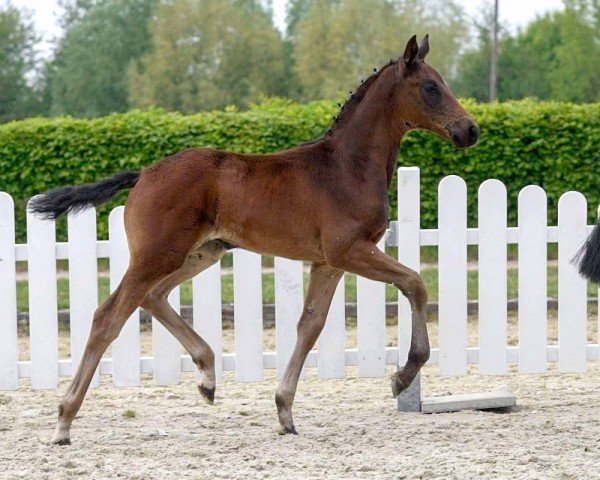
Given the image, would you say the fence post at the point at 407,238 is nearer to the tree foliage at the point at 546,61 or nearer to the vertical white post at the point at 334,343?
the vertical white post at the point at 334,343

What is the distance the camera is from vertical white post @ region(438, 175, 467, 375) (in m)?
6.07

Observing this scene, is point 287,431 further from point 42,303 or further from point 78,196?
point 42,303

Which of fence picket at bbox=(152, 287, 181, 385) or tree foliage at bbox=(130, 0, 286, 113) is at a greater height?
tree foliage at bbox=(130, 0, 286, 113)

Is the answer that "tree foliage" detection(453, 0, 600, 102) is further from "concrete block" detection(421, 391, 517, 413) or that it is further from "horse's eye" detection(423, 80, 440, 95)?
"horse's eye" detection(423, 80, 440, 95)

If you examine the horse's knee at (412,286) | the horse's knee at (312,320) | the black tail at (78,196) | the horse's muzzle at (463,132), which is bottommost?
the horse's knee at (312,320)

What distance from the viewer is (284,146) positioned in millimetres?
13156

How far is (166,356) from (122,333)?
30 cm

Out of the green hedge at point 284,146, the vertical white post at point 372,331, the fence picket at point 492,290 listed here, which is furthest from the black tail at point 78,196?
the green hedge at point 284,146

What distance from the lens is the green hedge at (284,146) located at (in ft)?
42.9

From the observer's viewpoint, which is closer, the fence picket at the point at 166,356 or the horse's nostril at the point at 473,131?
the horse's nostril at the point at 473,131

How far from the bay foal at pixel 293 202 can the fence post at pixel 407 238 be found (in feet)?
2.46

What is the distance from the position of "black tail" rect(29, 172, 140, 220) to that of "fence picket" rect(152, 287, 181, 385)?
3.42 ft

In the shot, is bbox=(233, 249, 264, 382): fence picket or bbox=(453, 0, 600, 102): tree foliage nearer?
bbox=(233, 249, 264, 382): fence picket

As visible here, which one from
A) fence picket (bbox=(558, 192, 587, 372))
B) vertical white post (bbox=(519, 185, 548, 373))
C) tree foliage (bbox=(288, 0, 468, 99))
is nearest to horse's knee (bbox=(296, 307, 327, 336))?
vertical white post (bbox=(519, 185, 548, 373))
